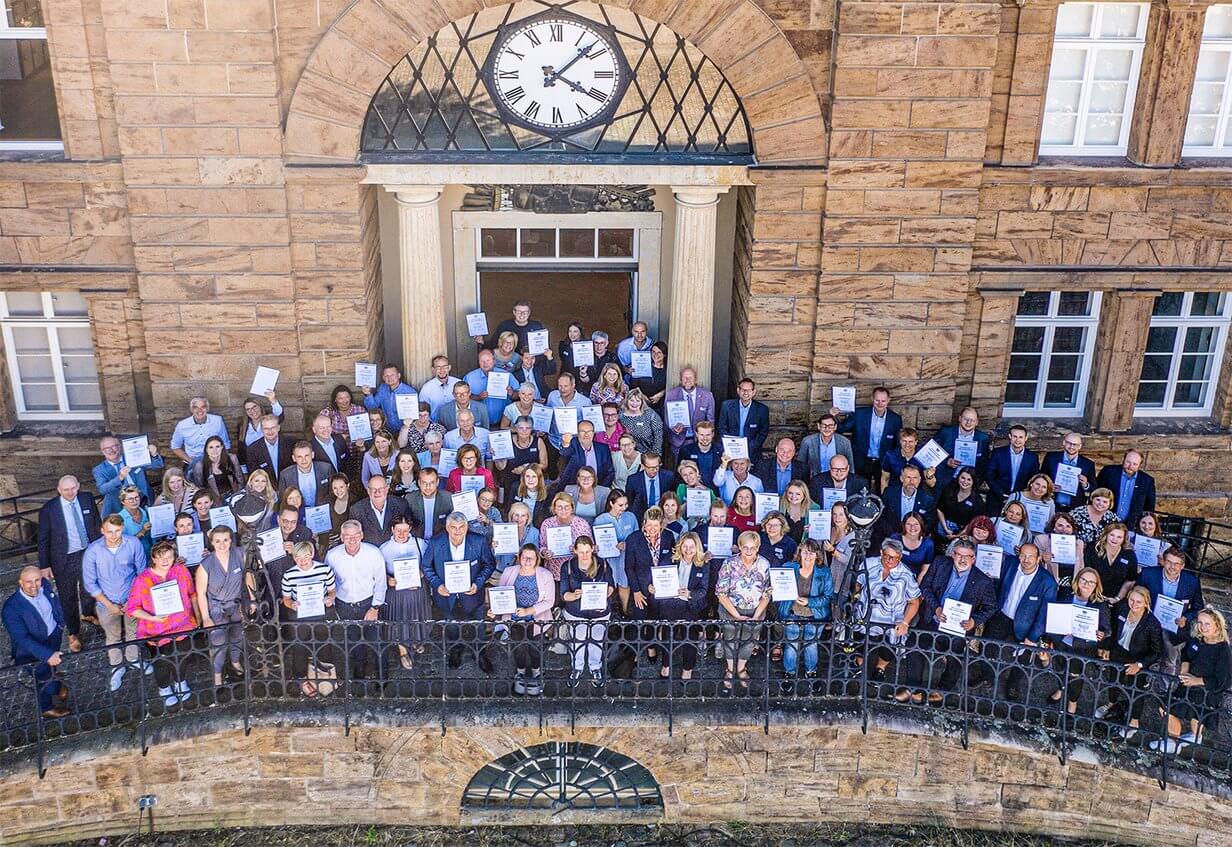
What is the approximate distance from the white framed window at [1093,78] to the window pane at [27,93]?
10735 millimetres

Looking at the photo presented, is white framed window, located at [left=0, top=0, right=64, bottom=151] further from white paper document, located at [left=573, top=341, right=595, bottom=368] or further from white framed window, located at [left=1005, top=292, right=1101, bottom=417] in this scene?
white framed window, located at [left=1005, top=292, right=1101, bottom=417]

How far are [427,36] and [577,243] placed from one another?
3.63 meters

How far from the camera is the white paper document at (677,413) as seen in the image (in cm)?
1501

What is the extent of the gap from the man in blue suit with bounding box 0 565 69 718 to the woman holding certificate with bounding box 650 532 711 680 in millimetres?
5266

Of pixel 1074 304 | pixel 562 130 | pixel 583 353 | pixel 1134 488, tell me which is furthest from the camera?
pixel 1074 304

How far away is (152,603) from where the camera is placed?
38.5ft

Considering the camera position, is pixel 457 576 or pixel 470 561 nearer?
pixel 457 576

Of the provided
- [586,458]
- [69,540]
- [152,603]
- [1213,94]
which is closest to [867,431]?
[586,458]

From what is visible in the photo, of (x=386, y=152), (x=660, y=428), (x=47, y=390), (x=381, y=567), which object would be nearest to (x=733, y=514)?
(x=660, y=428)

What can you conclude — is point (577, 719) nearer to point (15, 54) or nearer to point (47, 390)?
point (47, 390)

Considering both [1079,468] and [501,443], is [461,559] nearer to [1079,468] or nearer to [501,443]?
[501,443]

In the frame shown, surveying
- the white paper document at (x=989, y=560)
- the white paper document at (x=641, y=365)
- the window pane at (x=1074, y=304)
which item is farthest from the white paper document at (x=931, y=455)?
the white paper document at (x=641, y=365)

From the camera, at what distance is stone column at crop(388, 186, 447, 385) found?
15.0 meters

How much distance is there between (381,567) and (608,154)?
5353 mm
